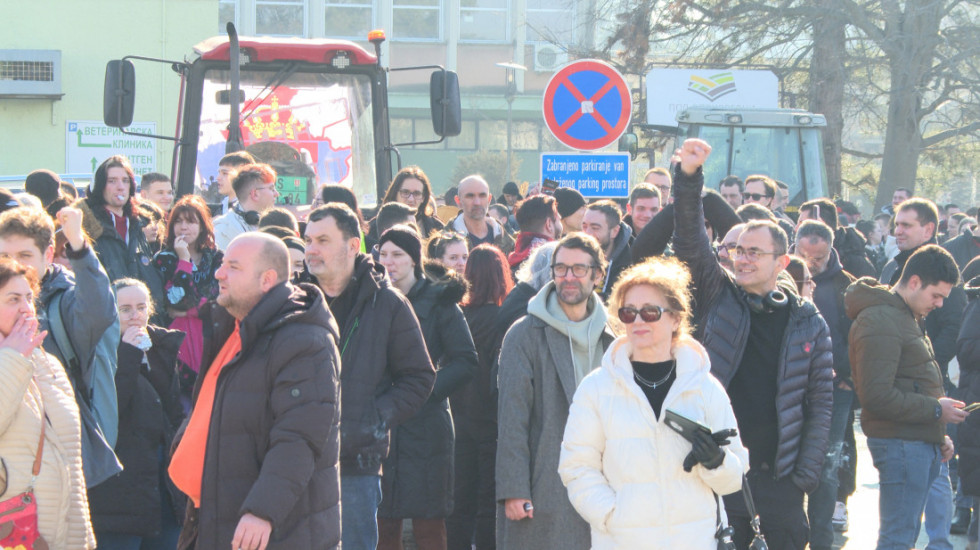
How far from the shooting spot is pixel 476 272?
6.74m

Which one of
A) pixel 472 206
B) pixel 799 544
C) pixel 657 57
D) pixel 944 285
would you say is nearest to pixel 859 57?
pixel 657 57

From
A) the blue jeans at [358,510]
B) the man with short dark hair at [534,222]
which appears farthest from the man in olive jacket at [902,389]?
the blue jeans at [358,510]

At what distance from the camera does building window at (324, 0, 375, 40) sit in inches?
2080

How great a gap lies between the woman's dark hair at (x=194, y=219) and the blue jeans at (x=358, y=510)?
8.39ft

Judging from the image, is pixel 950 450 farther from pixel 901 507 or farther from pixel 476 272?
pixel 476 272

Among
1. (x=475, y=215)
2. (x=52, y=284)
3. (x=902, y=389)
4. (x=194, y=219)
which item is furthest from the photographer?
(x=475, y=215)

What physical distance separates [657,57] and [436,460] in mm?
23824

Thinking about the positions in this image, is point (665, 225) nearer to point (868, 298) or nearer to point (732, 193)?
point (868, 298)

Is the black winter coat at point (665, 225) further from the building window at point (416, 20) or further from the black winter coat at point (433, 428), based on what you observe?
the building window at point (416, 20)

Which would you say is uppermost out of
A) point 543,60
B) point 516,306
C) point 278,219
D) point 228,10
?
point 228,10

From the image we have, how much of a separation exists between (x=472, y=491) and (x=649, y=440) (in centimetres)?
298

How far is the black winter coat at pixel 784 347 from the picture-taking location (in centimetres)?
541

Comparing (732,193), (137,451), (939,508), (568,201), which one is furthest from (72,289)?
(732,193)

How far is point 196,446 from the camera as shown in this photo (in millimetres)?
4367
